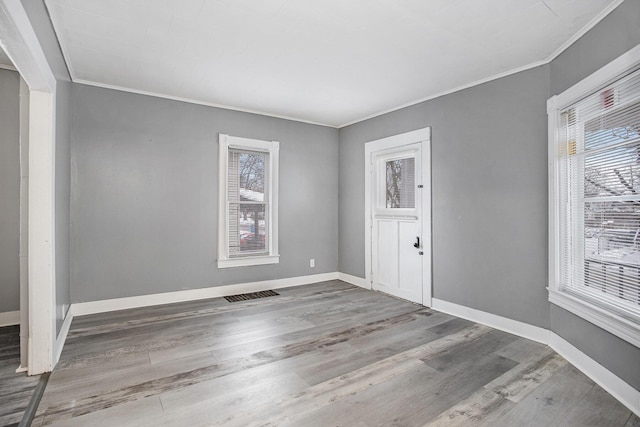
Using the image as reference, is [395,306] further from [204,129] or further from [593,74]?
[204,129]

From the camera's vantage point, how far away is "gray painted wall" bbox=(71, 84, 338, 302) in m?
3.81

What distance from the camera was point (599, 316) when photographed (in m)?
2.37

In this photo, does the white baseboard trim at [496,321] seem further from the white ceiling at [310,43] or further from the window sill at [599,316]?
the white ceiling at [310,43]

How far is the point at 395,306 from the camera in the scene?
4.25 m

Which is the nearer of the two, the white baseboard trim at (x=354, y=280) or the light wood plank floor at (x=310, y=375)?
the light wood plank floor at (x=310, y=375)

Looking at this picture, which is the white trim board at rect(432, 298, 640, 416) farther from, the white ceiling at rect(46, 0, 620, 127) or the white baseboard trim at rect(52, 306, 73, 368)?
the white baseboard trim at rect(52, 306, 73, 368)

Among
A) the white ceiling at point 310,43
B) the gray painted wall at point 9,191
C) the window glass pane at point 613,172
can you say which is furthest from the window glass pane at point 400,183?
the gray painted wall at point 9,191

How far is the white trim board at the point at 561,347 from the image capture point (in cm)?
215

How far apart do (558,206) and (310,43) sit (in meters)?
2.60

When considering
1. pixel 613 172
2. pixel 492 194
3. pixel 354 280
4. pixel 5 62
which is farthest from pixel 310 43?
pixel 354 280

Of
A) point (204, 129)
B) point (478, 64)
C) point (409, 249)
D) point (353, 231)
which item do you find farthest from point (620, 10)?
point (204, 129)

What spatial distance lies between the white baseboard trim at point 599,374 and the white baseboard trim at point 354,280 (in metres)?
2.62

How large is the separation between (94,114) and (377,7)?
11.2 ft

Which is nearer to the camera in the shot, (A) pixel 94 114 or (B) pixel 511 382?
(B) pixel 511 382
